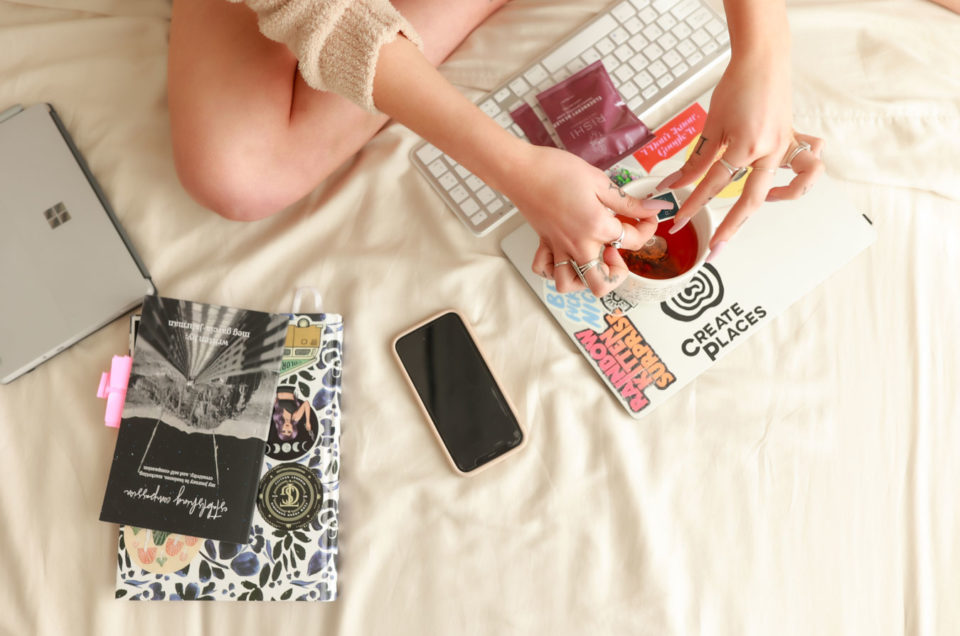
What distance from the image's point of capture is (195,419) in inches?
29.2

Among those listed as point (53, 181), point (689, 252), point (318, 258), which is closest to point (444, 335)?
point (318, 258)

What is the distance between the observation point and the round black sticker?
0.72 m

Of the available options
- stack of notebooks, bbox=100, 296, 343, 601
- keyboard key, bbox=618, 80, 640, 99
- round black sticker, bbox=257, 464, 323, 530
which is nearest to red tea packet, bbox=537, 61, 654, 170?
keyboard key, bbox=618, 80, 640, 99

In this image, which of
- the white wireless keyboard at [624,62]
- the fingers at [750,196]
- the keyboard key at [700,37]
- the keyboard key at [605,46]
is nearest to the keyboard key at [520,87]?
the white wireless keyboard at [624,62]

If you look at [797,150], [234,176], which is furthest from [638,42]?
[234,176]

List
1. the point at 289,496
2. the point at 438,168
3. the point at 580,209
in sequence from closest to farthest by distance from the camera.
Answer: the point at 580,209 < the point at 289,496 < the point at 438,168

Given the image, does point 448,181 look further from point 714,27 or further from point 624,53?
point 714,27

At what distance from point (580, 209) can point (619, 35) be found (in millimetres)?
354

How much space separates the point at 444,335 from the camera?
79 cm

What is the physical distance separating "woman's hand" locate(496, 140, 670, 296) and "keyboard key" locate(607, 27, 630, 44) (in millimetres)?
293

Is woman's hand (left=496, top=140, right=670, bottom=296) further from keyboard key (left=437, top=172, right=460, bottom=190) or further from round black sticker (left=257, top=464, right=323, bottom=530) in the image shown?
round black sticker (left=257, top=464, right=323, bottom=530)

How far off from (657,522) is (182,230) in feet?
2.15

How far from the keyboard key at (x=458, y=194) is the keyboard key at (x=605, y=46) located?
249mm

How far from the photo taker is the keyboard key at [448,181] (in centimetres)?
83
